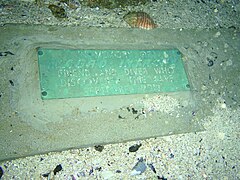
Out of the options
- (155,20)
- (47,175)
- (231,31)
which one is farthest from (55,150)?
(231,31)

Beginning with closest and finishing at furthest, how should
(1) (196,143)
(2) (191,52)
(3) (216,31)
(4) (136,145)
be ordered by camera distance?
1. (4) (136,145)
2. (1) (196,143)
3. (2) (191,52)
4. (3) (216,31)

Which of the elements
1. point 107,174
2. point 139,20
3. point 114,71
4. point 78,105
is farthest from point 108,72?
point 107,174

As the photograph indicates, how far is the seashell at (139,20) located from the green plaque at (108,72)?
0.24m

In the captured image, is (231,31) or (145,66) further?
(231,31)

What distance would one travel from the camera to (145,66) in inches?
73.9

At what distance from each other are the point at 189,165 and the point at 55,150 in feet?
3.15

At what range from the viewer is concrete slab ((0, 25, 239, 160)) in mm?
1538

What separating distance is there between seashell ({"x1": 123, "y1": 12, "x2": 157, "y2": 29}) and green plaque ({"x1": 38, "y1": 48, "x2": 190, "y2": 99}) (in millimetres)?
239

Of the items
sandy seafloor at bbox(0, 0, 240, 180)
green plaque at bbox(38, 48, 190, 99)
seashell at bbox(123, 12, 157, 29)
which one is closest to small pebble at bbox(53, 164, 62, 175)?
sandy seafloor at bbox(0, 0, 240, 180)

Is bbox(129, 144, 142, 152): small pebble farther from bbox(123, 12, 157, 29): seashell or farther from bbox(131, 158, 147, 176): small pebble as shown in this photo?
bbox(123, 12, 157, 29): seashell

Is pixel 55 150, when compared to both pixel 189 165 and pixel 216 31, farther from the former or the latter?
pixel 216 31

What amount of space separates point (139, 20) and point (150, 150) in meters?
1.06

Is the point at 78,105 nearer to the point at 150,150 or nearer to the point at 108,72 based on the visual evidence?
the point at 108,72

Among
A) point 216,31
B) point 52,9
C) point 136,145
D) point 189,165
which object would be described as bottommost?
point 189,165
